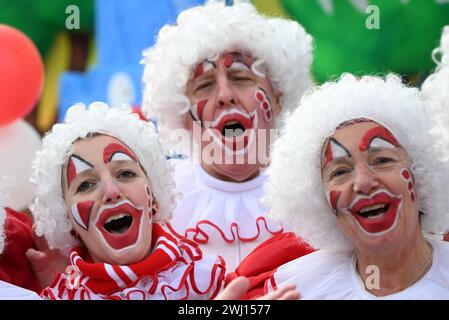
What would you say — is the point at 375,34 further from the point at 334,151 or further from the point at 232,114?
the point at 334,151

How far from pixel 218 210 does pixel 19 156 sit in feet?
4.14

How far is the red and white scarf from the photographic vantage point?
2.66m

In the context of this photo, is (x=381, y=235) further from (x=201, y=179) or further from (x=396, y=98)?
(x=201, y=179)

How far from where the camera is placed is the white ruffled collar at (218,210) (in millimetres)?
3225

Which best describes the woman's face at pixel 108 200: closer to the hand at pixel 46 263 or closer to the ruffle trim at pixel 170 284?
the ruffle trim at pixel 170 284

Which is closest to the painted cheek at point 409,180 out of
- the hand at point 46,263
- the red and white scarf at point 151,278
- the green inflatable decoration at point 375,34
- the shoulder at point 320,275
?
the shoulder at point 320,275

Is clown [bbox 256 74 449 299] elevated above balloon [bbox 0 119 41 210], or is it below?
below

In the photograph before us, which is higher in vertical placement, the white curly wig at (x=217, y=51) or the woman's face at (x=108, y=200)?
the white curly wig at (x=217, y=51)

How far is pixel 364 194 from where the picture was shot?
250 centimetres

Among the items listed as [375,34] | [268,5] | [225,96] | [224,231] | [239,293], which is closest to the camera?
[239,293]

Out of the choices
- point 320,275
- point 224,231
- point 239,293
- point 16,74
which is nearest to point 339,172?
point 320,275

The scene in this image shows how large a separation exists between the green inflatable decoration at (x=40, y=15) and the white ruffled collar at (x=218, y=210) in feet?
11.3

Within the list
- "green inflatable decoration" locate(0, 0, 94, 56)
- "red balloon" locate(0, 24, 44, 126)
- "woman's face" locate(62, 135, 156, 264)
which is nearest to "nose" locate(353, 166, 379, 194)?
"woman's face" locate(62, 135, 156, 264)

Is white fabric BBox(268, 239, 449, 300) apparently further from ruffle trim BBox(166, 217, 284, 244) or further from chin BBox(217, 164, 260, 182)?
chin BBox(217, 164, 260, 182)
